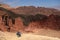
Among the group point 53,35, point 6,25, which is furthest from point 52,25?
point 6,25

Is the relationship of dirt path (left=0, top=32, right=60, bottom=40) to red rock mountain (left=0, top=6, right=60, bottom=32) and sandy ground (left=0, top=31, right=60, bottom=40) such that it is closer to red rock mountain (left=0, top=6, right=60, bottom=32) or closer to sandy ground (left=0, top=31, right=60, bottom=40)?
sandy ground (left=0, top=31, right=60, bottom=40)

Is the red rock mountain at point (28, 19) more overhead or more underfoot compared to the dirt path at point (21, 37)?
more overhead

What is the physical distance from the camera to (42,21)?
38.1 feet

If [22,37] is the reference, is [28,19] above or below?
above

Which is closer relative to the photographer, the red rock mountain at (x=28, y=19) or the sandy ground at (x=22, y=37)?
the sandy ground at (x=22, y=37)

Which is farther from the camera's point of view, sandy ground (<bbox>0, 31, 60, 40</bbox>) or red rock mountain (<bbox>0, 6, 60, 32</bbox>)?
red rock mountain (<bbox>0, 6, 60, 32</bbox>)

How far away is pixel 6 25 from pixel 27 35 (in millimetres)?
1303

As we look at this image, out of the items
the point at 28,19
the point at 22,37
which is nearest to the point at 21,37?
the point at 22,37

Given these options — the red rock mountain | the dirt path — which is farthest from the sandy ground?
the red rock mountain

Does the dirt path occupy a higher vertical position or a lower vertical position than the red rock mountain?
lower

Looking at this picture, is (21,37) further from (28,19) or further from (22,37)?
(28,19)

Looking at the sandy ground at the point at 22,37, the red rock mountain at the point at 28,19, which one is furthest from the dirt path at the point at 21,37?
the red rock mountain at the point at 28,19

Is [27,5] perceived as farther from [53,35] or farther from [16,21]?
[53,35]

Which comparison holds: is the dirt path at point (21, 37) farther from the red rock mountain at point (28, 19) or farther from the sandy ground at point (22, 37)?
the red rock mountain at point (28, 19)
